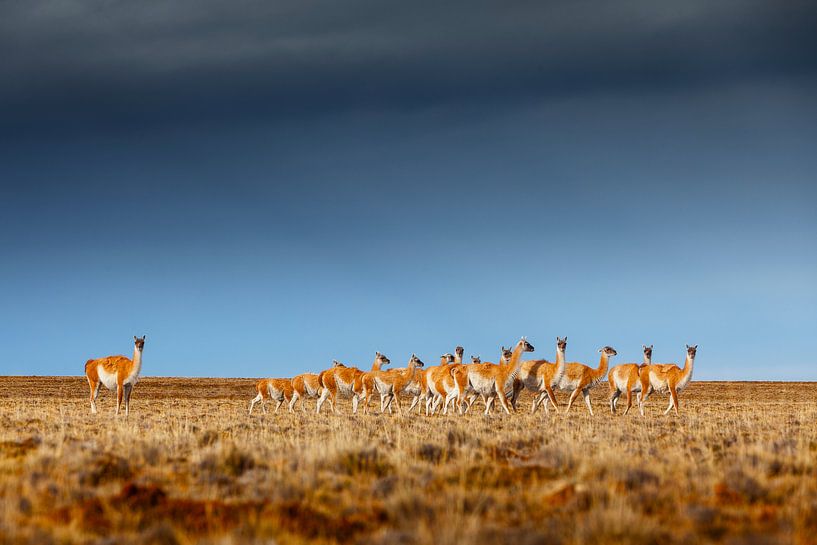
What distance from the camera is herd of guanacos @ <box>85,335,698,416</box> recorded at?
23.2m

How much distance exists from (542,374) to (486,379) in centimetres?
329

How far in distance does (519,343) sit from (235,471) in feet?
51.4

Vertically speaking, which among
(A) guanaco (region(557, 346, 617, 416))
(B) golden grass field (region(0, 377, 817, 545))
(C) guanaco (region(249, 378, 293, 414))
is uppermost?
(A) guanaco (region(557, 346, 617, 416))

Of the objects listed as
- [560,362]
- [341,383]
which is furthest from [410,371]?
[560,362]

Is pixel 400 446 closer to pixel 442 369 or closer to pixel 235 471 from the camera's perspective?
pixel 235 471

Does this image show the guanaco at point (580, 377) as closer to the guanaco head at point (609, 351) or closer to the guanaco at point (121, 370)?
the guanaco head at point (609, 351)

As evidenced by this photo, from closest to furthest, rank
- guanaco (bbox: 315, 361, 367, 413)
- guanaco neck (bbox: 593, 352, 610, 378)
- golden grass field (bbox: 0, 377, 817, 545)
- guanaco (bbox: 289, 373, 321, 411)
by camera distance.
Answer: golden grass field (bbox: 0, 377, 817, 545), guanaco neck (bbox: 593, 352, 610, 378), guanaco (bbox: 315, 361, 367, 413), guanaco (bbox: 289, 373, 321, 411)

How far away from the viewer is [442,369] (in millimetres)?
25578

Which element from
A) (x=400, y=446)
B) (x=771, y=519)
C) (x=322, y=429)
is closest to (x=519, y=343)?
(x=322, y=429)

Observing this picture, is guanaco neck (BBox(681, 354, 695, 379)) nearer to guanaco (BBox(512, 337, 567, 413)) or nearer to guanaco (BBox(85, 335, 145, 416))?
guanaco (BBox(512, 337, 567, 413))

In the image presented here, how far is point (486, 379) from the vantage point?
75.1 ft

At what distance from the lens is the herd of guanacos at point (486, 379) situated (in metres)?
23.2

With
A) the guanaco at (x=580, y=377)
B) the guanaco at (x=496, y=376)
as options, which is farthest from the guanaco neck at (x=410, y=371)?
the guanaco at (x=580, y=377)

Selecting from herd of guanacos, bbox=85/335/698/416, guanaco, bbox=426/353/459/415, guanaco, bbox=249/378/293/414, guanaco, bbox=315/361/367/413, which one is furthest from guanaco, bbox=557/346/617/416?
guanaco, bbox=249/378/293/414
